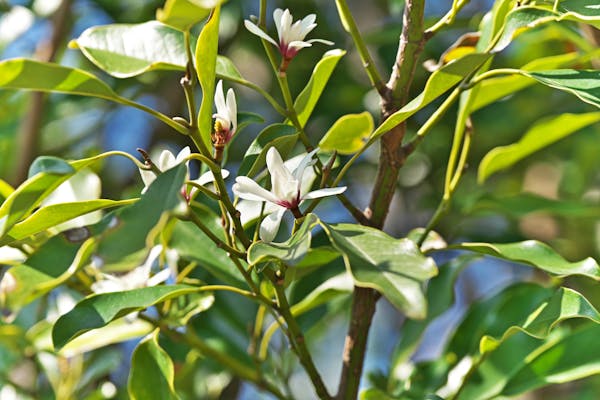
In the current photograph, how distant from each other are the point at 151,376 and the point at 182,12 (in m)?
0.37

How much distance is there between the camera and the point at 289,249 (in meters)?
0.51

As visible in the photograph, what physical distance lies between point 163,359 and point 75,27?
114cm

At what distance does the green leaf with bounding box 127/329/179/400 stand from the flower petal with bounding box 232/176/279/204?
21cm

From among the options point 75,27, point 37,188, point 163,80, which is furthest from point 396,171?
point 75,27

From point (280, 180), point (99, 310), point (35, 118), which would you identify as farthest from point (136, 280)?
point (35, 118)

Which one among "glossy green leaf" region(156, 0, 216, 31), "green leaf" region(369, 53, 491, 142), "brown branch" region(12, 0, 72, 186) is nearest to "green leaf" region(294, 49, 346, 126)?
"green leaf" region(369, 53, 491, 142)

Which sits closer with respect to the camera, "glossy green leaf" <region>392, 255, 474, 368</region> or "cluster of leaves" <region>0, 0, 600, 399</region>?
"cluster of leaves" <region>0, 0, 600, 399</region>

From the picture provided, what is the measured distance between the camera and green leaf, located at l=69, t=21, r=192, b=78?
619 mm

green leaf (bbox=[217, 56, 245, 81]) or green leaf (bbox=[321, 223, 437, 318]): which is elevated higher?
green leaf (bbox=[217, 56, 245, 81])

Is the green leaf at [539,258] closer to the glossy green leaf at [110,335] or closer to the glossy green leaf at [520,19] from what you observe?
the glossy green leaf at [520,19]

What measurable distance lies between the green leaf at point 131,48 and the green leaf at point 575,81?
0.88ft

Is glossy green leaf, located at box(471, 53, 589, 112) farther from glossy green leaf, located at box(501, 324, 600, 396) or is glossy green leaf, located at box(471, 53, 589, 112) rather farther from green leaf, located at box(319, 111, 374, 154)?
glossy green leaf, located at box(501, 324, 600, 396)

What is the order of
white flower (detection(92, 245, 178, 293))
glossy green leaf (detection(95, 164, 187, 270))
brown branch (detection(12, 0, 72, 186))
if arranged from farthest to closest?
brown branch (detection(12, 0, 72, 186)) < white flower (detection(92, 245, 178, 293)) < glossy green leaf (detection(95, 164, 187, 270))

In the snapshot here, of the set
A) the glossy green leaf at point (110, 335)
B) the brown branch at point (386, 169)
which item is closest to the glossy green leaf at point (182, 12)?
the brown branch at point (386, 169)
